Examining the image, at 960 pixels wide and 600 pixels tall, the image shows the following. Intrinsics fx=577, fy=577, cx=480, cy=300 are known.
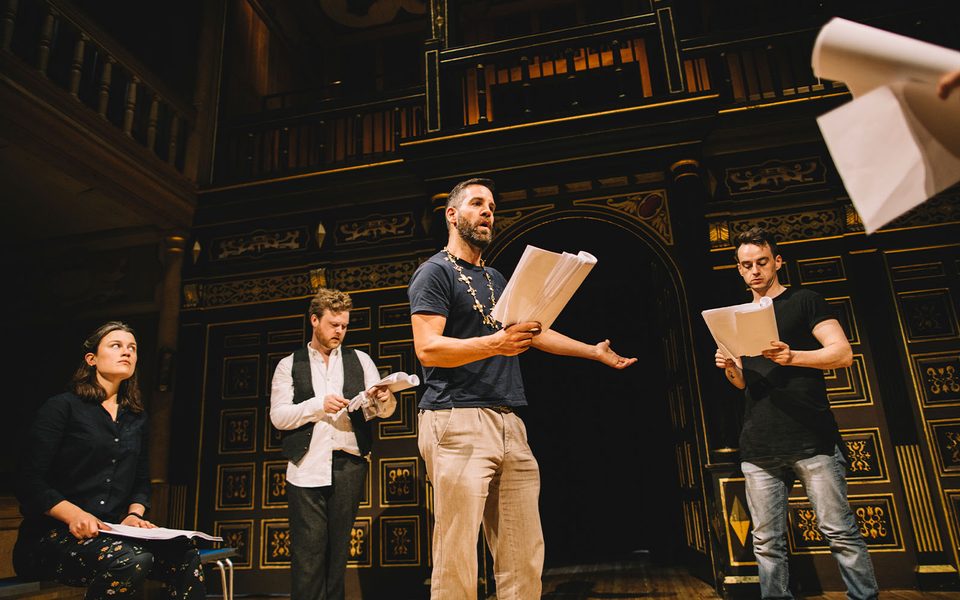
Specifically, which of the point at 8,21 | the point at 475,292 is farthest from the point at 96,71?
the point at 475,292

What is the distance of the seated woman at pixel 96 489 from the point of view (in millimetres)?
1872

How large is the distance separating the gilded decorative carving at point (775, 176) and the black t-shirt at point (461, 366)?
122 inches

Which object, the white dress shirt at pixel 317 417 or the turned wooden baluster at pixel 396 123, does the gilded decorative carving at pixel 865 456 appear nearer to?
the white dress shirt at pixel 317 417

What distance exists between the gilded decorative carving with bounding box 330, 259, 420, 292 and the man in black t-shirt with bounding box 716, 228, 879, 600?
2.63 meters

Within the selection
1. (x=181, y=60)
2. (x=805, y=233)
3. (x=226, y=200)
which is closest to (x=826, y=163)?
(x=805, y=233)

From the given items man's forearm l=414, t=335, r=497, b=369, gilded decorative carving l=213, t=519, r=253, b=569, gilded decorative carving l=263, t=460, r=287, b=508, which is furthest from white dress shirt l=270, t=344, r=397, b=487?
gilded decorative carving l=213, t=519, r=253, b=569

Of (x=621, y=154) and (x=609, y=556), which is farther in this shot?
(x=609, y=556)

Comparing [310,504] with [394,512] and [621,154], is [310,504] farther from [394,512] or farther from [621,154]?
[621,154]

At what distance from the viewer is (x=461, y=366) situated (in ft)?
5.04

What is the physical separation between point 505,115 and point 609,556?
4.25 metres

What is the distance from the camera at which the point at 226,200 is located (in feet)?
15.8

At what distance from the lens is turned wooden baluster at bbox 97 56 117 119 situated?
4082 mm

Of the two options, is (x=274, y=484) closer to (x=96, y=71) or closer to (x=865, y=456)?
(x=96, y=71)

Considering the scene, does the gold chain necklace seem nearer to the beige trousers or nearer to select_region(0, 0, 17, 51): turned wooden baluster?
the beige trousers
